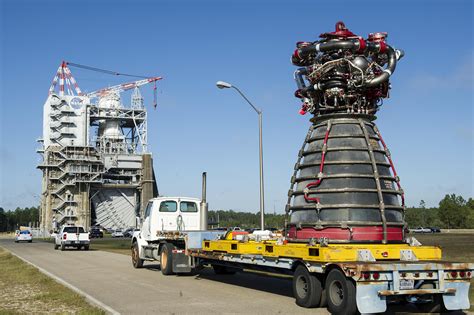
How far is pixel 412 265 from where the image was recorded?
11.2 meters

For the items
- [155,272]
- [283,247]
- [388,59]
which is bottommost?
[155,272]

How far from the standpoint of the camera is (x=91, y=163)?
106250 mm

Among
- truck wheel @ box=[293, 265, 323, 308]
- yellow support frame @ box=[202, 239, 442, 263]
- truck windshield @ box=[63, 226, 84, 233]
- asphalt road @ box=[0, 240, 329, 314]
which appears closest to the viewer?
yellow support frame @ box=[202, 239, 442, 263]

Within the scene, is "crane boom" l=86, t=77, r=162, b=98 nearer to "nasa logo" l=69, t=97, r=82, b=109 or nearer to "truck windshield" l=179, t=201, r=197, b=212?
"nasa logo" l=69, t=97, r=82, b=109

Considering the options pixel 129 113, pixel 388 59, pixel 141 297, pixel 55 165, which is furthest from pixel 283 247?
pixel 129 113

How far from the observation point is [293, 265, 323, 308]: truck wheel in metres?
12.2

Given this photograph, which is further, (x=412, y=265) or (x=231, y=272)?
(x=231, y=272)

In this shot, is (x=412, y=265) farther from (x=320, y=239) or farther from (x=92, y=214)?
(x=92, y=214)

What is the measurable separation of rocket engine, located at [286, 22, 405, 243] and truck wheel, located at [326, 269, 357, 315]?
1524 mm

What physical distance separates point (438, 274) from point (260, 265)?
4662 mm

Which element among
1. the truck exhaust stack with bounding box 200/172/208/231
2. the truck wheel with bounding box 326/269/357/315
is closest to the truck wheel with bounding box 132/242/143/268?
the truck exhaust stack with bounding box 200/172/208/231

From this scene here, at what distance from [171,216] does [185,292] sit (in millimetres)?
7739

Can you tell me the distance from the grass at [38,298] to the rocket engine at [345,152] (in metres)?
5.62

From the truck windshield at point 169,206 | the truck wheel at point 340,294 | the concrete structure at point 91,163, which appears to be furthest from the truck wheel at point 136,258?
the concrete structure at point 91,163
